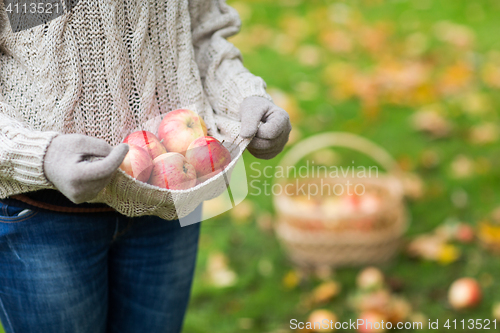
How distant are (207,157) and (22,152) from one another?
1.07 feet

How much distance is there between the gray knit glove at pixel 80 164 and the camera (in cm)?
73

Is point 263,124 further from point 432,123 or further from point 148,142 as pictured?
point 432,123

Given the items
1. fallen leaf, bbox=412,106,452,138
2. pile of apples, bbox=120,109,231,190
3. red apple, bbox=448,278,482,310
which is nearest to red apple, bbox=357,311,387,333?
red apple, bbox=448,278,482,310

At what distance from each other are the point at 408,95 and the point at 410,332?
84.7 inches

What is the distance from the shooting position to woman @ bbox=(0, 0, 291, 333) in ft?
2.95

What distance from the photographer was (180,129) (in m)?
0.94

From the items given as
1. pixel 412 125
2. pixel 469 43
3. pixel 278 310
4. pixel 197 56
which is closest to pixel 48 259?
pixel 197 56

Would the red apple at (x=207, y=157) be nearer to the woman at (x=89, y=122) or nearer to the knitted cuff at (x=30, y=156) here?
the woman at (x=89, y=122)

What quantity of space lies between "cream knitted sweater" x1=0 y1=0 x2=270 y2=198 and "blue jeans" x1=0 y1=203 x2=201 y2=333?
13 cm

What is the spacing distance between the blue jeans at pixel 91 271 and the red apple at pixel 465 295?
1.30 metres

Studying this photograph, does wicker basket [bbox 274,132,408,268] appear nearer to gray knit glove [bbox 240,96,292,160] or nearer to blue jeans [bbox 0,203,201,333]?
blue jeans [bbox 0,203,201,333]

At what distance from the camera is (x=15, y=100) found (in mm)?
930

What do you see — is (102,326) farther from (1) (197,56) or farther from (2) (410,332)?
(2) (410,332)

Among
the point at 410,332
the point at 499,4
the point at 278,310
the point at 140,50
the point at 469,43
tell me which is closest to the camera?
the point at 140,50
